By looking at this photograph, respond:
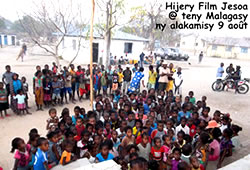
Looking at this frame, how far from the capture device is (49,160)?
127 inches

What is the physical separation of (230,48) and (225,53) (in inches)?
43.2

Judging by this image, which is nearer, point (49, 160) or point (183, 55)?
point (49, 160)

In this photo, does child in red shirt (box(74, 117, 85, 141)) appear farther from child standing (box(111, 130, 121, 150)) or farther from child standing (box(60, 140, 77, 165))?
child standing (box(60, 140, 77, 165))

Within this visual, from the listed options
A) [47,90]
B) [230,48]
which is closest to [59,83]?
[47,90]

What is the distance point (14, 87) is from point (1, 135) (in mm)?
1532

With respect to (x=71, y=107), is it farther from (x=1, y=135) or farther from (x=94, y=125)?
(x=94, y=125)

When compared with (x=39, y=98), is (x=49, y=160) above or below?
below

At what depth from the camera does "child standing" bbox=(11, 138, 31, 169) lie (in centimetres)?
292

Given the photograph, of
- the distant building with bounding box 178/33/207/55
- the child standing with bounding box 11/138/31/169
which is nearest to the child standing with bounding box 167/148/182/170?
the child standing with bounding box 11/138/31/169

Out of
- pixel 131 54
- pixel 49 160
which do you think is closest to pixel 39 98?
pixel 49 160

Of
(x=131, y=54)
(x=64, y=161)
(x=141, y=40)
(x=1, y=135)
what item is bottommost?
(x=1, y=135)

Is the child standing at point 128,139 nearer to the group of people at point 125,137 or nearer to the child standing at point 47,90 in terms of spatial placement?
the group of people at point 125,137

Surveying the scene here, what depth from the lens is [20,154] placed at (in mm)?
2959

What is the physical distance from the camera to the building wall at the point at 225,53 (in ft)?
113
